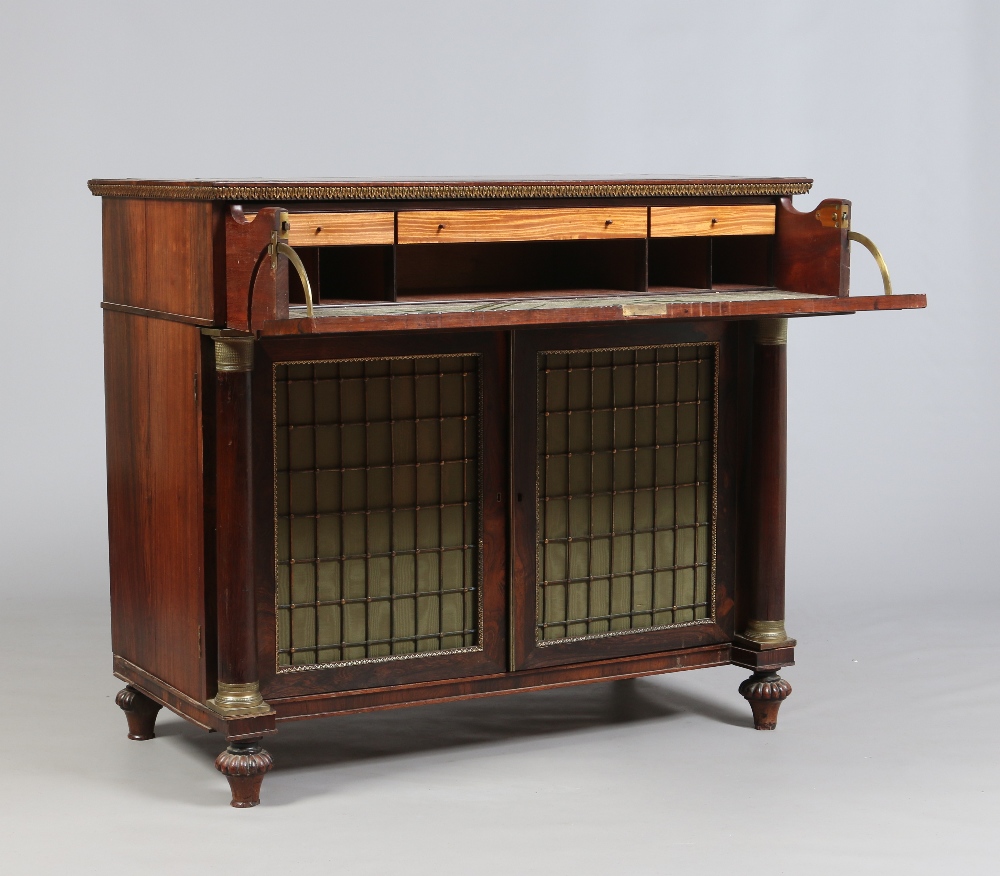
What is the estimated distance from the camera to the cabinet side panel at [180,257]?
193 inches

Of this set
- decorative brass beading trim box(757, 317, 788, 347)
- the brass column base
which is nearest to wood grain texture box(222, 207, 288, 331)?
decorative brass beading trim box(757, 317, 788, 347)

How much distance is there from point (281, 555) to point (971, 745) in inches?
76.3

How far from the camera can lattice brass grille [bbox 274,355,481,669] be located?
16.9 feet

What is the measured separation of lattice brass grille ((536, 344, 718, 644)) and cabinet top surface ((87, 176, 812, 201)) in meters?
0.45

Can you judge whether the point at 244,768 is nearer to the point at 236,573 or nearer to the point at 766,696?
the point at 236,573

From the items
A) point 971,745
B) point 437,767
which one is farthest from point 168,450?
point 971,745

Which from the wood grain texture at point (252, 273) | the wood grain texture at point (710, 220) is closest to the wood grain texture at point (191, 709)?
the wood grain texture at point (252, 273)

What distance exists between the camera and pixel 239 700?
16.5 feet

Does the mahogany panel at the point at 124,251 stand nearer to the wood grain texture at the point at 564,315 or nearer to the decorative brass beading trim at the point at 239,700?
the wood grain texture at the point at 564,315

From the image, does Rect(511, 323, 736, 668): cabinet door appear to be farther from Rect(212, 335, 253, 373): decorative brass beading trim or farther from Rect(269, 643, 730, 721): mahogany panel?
Rect(212, 335, 253, 373): decorative brass beading trim

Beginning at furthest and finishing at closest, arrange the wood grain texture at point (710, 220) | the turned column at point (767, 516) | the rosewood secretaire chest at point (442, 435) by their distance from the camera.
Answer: the turned column at point (767, 516) < the wood grain texture at point (710, 220) < the rosewood secretaire chest at point (442, 435)

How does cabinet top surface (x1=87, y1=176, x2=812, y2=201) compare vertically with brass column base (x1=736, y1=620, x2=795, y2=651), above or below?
above

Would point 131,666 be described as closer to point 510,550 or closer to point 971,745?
point 510,550

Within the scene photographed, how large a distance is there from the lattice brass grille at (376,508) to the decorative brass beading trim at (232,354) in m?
0.18
